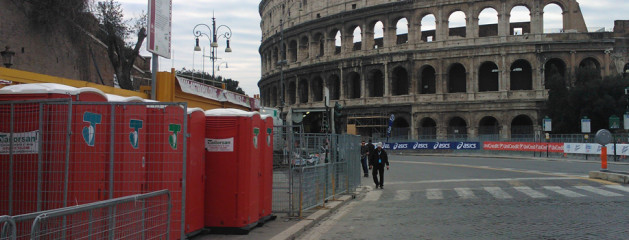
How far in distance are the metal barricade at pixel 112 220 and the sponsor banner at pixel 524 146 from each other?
41.7 m

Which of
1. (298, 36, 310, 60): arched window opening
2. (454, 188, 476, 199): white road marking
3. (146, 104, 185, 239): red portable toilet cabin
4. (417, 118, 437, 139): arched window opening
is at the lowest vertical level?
(454, 188, 476, 199): white road marking

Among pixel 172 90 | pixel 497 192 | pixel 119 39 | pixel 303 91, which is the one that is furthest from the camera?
pixel 303 91

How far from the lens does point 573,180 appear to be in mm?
20156

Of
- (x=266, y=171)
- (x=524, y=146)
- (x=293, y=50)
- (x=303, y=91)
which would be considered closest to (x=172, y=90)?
(x=266, y=171)

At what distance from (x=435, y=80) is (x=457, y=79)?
9.42 feet

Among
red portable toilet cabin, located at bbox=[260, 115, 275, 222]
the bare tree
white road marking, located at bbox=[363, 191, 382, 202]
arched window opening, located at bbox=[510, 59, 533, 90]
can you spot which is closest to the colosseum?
arched window opening, located at bbox=[510, 59, 533, 90]

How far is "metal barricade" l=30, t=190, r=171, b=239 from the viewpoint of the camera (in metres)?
4.62

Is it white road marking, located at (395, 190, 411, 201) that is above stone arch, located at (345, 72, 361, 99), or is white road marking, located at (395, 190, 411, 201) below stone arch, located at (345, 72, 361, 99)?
below

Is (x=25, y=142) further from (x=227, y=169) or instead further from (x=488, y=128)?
(x=488, y=128)

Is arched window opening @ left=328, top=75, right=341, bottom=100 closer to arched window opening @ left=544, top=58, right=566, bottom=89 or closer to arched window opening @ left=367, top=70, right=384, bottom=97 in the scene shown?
arched window opening @ left=367, top=70, right=384, bottom=97

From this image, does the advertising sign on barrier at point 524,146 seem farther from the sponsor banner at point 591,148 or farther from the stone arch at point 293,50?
the stone arch at point 293,50

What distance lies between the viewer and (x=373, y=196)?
55.2ft

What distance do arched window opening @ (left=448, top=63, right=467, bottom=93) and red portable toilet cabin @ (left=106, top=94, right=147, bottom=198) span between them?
52.9 meters

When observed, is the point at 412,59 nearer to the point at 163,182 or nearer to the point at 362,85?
the point at 362,85
